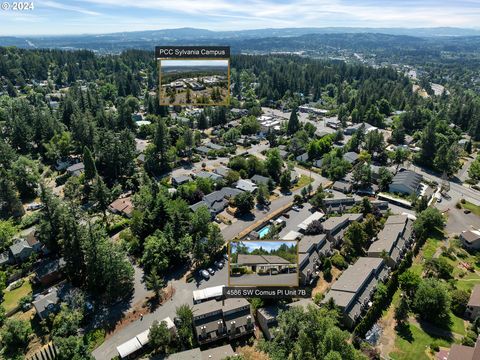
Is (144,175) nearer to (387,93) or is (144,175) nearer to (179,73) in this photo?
(179,73)

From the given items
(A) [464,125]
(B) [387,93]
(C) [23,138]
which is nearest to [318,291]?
(C) [23,138]

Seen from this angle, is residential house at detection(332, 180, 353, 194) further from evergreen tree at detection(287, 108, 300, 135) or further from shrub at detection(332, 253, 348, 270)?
evergreen tree at detection(287, 108, 300, 135)

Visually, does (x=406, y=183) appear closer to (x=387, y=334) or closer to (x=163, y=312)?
(x=387, y=334)

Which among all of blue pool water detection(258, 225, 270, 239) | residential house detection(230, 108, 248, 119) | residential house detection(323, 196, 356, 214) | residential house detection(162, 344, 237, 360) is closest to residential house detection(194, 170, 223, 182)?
blue pool water detection(258, 225, 270, 239)

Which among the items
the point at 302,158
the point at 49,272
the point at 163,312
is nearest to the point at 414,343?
the point at 163,312

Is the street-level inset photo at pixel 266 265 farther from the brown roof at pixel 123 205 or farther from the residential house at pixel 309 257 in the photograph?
the brown roof at pixel 123 205

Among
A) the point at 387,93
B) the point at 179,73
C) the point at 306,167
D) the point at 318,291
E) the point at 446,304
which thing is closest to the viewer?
the point at 446,304
